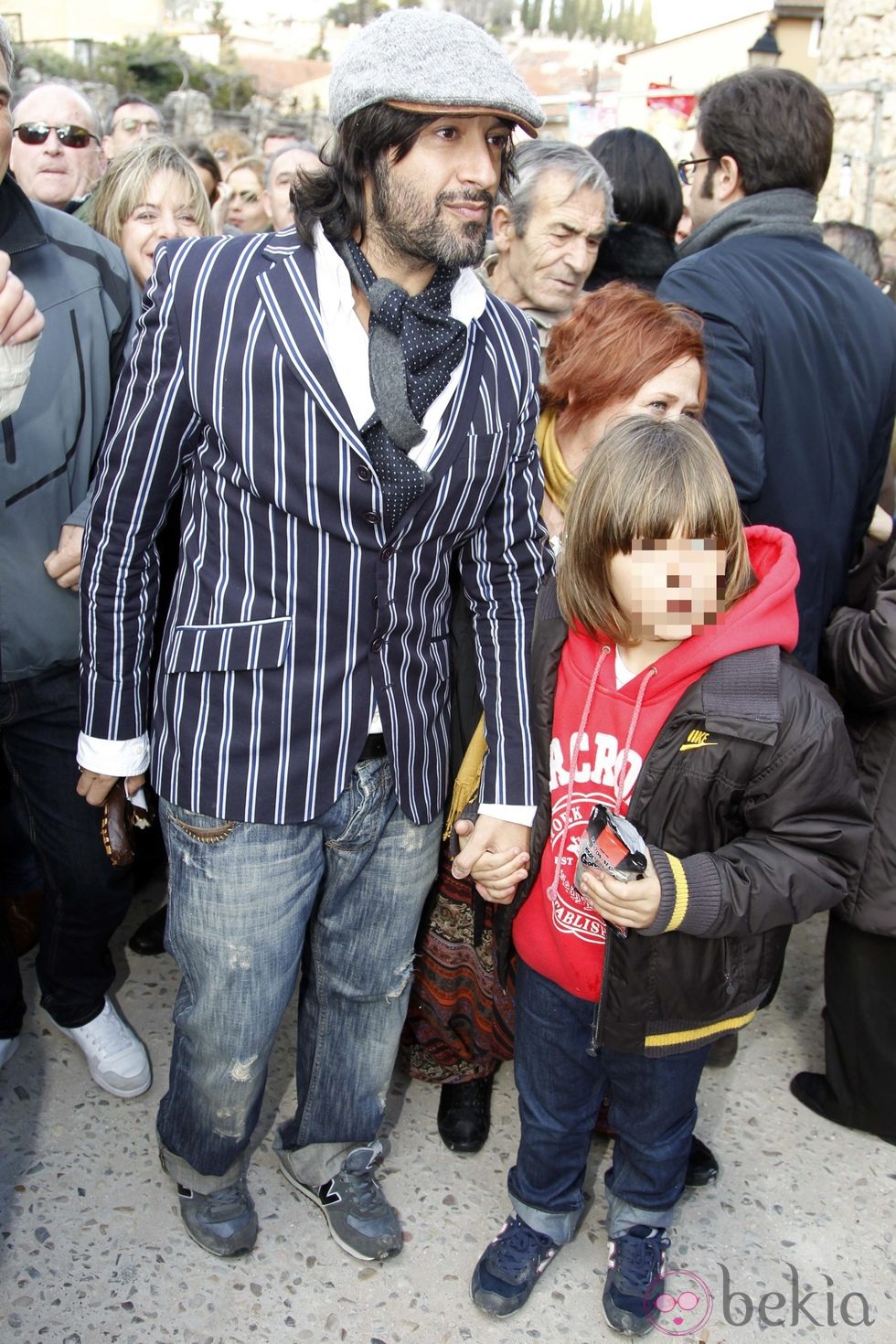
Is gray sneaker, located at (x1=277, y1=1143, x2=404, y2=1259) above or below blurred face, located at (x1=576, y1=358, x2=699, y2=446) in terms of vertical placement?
below

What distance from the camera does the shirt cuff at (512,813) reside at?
1872mm

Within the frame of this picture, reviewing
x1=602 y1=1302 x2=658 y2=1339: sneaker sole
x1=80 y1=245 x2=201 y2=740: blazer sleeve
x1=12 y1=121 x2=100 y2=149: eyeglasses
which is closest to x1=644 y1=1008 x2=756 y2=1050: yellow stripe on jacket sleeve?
x1=602 y1=1302 x2=658 y2=1339: sneaker sole

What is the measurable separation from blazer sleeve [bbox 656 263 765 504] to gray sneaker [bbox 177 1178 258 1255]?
1758mm

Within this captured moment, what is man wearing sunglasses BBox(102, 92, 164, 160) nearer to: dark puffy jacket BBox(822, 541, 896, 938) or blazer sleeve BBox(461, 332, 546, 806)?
blazer sleeve BBox(461, 332, 546, 806)

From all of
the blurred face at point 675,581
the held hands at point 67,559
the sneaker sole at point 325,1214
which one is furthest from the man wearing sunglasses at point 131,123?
the sneaker sole at point 325,1214

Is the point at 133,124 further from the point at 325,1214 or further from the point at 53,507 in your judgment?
the point at 325,1214

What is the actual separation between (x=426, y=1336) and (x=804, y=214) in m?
2.50

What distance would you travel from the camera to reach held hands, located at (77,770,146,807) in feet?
6.15

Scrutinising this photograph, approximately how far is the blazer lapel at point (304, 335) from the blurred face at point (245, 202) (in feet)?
15.0

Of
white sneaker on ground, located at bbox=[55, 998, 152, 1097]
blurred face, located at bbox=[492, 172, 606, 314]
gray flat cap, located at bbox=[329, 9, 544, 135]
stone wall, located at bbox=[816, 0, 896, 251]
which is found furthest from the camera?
stone wall, located at bbox=[816, 0, 896, 251]

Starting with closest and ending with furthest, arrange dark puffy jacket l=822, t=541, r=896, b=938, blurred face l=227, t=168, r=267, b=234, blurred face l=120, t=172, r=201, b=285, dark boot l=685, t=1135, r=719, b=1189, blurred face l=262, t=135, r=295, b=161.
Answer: dark puffy jacket l=822, t=541, r=896, b=938, dark boot l=685, t=1135, r=719, b=1189, blurred face l=120, t=172, r=201, b=285, blurred face l=262, t=135, r=295, b=161, blurred face l=227, t=168, r=267, b=234

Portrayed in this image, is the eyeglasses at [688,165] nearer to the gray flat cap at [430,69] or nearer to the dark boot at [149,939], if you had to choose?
the gray flat cap at [430,69]

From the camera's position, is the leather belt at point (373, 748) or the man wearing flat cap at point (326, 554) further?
the leather belt at point (373, 748)

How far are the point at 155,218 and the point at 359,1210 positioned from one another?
2.43m
